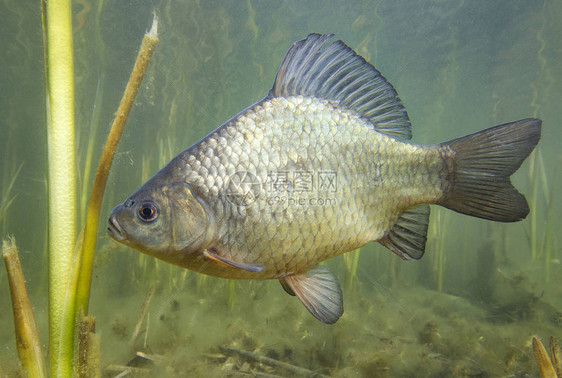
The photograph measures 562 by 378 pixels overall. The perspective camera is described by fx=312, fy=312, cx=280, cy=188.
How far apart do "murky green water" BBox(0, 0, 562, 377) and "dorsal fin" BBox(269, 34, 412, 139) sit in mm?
1607

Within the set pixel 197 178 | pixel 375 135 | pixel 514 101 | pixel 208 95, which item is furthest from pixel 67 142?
pixel 514 101

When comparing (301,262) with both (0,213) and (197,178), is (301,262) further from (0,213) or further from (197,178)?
(0,213)

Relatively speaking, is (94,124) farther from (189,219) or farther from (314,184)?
(314,184)

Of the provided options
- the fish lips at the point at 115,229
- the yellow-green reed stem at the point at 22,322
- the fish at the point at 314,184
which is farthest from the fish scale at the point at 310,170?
the yellow-green reed stem at the point at 22,322

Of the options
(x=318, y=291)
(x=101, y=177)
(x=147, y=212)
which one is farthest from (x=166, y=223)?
(x=318, y=291)

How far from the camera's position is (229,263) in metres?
1.44

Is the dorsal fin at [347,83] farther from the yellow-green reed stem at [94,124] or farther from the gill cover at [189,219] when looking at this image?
the yellow-green reed stem at [94,124]

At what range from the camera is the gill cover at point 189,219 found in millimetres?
1502

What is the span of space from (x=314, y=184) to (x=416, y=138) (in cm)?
3378

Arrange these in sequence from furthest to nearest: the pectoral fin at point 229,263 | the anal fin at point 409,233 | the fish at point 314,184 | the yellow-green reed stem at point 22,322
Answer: the anal fin at point 409,233, the yellow-green reed stem at point 22,322, the fish at point 314,184, the pectoral fin at point 229,263

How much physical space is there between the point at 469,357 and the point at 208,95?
2123 centimetres

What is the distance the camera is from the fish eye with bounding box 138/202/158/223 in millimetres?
1514

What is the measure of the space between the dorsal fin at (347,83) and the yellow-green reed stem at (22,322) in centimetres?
184

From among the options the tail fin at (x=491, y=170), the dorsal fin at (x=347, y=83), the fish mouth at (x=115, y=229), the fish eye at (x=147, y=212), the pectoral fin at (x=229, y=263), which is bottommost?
the pectoral fin at (x=229, y=263)
